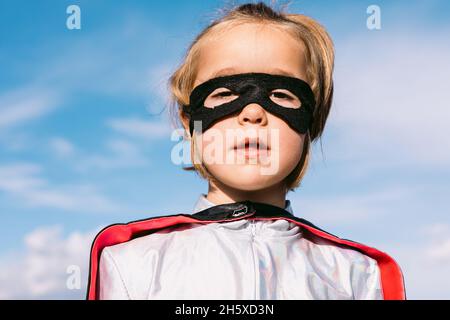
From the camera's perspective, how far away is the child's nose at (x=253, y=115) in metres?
3.13

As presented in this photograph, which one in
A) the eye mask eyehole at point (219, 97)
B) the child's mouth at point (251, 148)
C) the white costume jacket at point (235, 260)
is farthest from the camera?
the eye mask eyehole at point (219, 97)

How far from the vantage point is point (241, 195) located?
3285mm

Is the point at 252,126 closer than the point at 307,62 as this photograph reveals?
Yes

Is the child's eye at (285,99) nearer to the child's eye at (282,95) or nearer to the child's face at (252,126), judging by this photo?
the child's eye at (282,95)

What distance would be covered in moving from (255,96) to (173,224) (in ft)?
2.70

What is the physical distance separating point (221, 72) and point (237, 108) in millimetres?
240

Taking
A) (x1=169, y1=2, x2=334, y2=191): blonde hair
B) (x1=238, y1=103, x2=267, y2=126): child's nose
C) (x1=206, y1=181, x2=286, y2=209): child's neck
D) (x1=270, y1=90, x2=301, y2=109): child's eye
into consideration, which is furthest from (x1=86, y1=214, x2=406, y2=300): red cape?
(x1=270, y1=90, x2=301, y2=109): child's eye

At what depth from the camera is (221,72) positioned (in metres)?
3.25

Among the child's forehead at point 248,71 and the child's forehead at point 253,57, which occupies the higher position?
the child's forehead at point 253,57

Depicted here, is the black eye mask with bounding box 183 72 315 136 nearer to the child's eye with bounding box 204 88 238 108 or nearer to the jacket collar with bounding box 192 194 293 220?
the child's eye with bounding box 204 88 238 108

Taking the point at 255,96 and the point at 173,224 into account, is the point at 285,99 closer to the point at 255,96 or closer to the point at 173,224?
the point at 255,96

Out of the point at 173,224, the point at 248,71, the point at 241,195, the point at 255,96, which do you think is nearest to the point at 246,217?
the point at 241,195

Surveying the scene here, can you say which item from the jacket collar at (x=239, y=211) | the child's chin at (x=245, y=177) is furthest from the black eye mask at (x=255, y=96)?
the jacket collar at (x=239, y=211)
